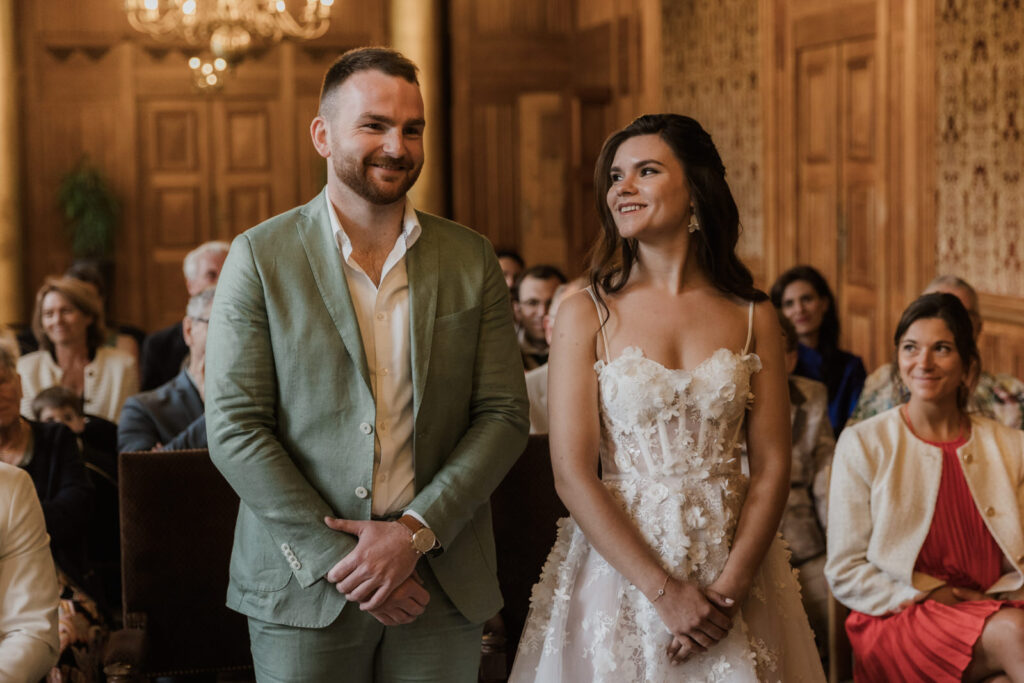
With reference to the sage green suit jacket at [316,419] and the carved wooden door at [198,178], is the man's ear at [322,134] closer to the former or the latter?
the sage green suit jacket at [316,419]

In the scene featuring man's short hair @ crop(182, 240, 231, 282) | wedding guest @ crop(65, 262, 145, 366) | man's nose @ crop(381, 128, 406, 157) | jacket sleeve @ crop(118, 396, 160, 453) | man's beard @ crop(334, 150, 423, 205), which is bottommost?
jacket sleeve @ crop(118, 396, 160, 453)

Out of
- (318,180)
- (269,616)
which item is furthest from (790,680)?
(318,180)

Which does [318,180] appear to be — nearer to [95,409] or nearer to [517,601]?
[95,409]

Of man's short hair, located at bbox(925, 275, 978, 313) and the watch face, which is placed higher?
man's short hair, located at bbox(925, 275, 978, 313)

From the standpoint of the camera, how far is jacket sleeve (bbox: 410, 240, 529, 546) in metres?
2.18

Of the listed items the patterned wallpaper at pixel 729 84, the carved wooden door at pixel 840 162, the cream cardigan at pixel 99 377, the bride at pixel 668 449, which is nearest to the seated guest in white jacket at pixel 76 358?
the cream cardigan at pixel 99 377

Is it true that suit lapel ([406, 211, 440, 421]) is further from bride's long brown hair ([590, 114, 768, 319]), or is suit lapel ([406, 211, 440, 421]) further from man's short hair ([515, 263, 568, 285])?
man's short hair ([515, 263, 568, 285])

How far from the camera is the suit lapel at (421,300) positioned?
2199 millimetres

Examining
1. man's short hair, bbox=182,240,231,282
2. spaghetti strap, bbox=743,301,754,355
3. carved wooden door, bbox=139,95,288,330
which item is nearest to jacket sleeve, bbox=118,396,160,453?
man's short hair, bbox=182,240,231,282

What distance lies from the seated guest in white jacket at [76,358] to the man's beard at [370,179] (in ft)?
11.6

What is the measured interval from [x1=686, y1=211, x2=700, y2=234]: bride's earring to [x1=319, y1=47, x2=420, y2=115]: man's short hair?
2.09 feet

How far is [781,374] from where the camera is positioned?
8.43 ft

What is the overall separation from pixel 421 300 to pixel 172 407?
7.06 feet

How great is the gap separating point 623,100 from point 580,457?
7.82 metres
